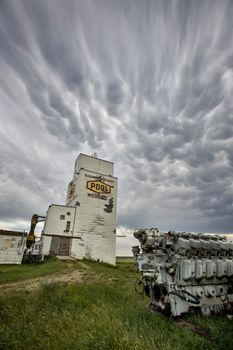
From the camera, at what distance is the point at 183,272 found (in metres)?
7.02

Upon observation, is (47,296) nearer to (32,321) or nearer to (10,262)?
(32,321)

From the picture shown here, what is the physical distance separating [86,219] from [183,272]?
24164 millimetres

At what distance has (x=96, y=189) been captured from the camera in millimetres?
32344

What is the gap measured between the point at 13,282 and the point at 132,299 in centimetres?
863

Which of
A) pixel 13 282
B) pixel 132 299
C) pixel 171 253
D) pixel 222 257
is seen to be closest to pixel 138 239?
pixel 171 253

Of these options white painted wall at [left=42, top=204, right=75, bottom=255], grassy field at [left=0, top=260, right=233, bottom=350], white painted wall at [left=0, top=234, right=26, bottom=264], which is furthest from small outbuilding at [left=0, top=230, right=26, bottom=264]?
grassy field at [left=0, top=260, right=233, bottom=350]

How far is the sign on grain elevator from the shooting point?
28922 mm

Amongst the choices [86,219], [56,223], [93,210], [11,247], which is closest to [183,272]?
[86,219]

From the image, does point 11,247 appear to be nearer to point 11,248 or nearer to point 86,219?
point 11,248

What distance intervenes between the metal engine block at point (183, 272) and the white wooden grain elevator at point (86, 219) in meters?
21.9

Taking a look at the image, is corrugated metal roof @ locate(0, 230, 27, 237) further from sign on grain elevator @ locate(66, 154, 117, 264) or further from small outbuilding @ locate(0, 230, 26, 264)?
sign on grain elevator @ locate(66, 154, 117, 264)

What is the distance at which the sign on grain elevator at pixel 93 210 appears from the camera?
2892cm

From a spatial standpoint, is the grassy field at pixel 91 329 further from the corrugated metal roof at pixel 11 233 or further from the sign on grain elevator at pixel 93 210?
the sign on grain elevator at pixel 93 210

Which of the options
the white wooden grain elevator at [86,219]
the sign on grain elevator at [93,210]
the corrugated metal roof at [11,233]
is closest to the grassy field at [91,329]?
the corrugated metal roof at [11,233]
